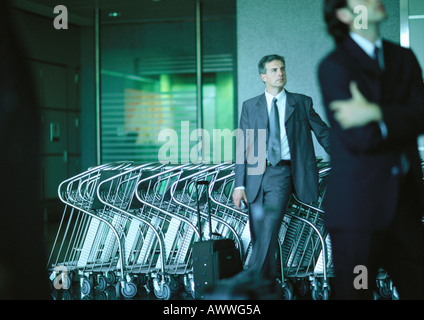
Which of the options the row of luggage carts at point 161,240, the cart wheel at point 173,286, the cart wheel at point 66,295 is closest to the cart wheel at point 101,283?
the row of luggage carts at point 161,240

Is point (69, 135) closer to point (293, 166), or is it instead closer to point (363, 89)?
point (293, 166)

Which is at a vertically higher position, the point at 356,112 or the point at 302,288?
the point at 356,112

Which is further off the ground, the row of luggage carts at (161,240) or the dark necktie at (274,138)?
the dark necktie at (274,138)

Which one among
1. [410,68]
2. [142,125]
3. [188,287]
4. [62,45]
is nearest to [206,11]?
[142,125]

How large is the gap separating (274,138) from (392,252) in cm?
233

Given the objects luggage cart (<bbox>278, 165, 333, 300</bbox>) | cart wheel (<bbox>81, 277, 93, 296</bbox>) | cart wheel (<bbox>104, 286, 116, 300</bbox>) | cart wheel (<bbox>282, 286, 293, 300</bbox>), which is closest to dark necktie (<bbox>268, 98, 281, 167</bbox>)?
luggage cart (<bbox>278, 165, 333, 300</bbox>)

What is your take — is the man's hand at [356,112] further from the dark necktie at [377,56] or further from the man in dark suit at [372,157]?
the dark necktie at [377,56]

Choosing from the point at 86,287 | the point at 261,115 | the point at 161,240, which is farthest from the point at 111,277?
the point at 261,115

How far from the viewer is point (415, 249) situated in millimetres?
2316

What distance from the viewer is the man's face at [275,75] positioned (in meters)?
4.79

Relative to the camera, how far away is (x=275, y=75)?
480 cm

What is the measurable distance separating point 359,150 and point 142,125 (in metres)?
8.27

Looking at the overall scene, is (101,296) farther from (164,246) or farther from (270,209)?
(270,209)

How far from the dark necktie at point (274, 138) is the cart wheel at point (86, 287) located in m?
2.17
